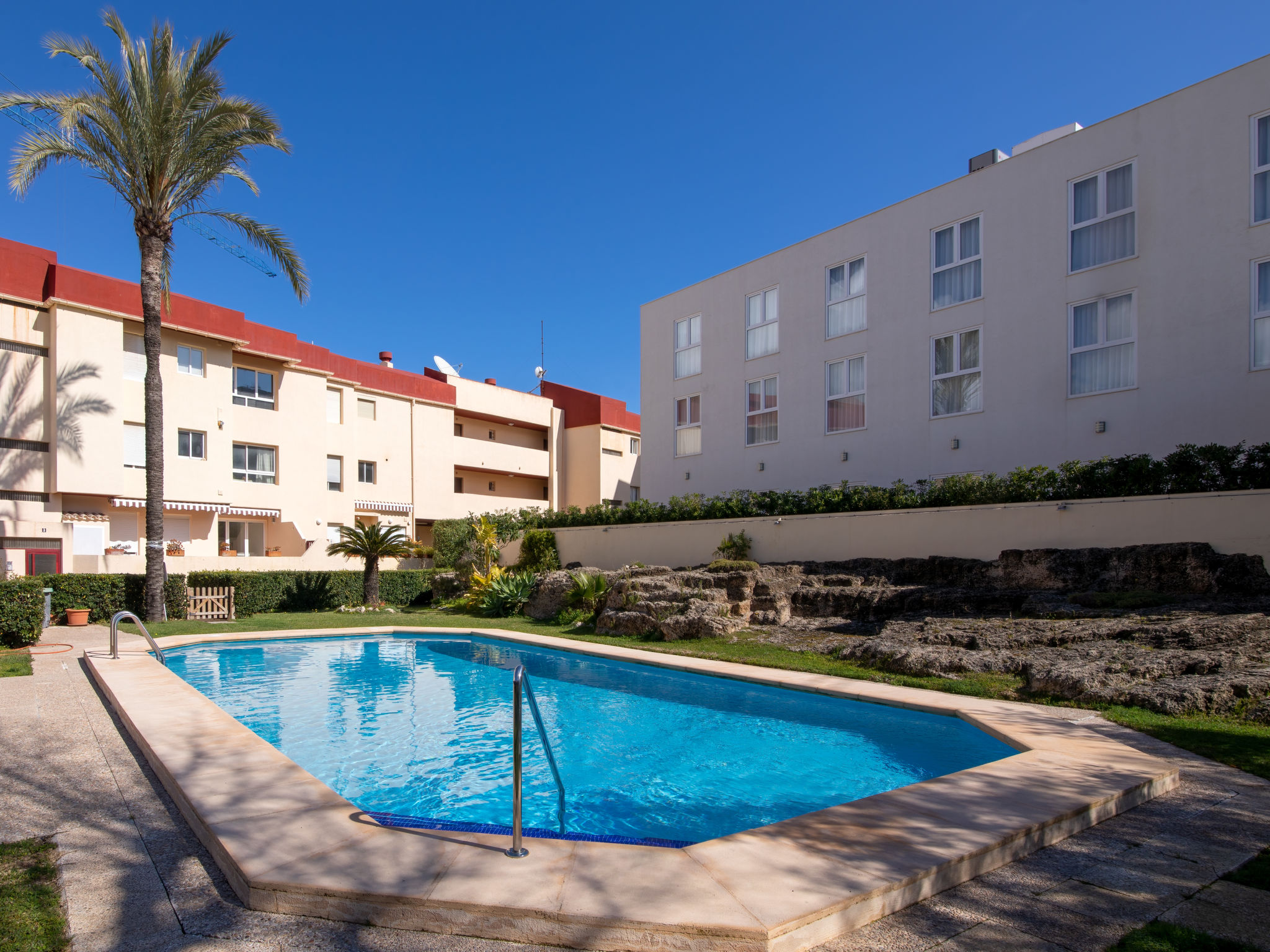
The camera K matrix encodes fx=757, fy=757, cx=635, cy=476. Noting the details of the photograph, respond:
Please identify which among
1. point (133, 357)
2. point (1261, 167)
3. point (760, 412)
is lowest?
point (760, 412)

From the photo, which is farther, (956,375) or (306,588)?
(306,588)

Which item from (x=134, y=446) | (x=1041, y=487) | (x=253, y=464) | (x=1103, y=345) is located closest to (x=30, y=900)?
(x=1041, y=487)

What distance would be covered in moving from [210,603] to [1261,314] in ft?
88.9

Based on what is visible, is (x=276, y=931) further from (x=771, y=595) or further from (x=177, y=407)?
(x=177, y=407)

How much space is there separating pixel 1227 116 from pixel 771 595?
1470 cm

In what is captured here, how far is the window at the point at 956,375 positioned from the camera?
20.8 metres

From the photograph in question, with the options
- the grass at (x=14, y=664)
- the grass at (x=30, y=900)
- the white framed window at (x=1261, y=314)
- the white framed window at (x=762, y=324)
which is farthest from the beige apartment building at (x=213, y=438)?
the white framed window at (x=1261, y=314)

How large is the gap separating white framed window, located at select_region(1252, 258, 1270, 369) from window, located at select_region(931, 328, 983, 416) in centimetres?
587

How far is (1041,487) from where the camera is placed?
16.3 m

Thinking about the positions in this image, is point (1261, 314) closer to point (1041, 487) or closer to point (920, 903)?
point (1041, 487)

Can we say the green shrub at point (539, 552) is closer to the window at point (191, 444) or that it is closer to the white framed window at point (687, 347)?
the white framed window at point (687, 347)

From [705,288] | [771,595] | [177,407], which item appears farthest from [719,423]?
[177,407]

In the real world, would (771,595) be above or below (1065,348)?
below

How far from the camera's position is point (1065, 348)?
19.0 metres
